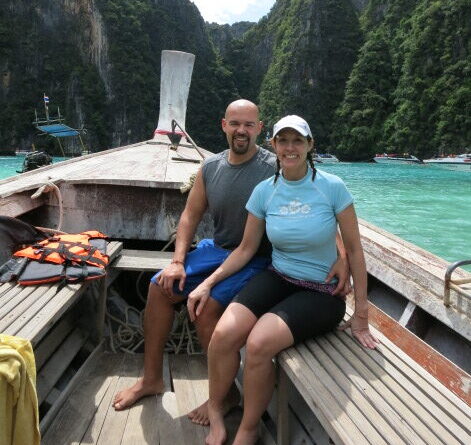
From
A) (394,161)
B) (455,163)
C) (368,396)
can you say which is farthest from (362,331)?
(394,161)

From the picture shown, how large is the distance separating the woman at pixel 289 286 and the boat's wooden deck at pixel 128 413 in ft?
0.72

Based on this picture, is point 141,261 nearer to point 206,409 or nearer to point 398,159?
point 206,409

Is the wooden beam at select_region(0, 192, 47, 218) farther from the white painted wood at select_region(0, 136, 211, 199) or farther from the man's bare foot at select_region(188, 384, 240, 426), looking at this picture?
the man's bare foot at select_region(188, 384, 240, 426)

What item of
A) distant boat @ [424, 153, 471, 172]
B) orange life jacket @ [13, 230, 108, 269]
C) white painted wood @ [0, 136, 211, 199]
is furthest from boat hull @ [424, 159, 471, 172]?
orange life jacket @ [13, 230, 108, 269]

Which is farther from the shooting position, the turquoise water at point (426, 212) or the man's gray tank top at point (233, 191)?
the turquoise water at point (426, 212)

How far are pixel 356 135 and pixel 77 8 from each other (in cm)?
3300

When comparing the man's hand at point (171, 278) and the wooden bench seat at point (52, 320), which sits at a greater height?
the man's hand at point (171, 278)

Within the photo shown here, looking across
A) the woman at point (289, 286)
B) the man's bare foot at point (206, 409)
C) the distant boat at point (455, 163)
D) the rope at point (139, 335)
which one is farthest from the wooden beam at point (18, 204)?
the distant boat at point (455, 163)

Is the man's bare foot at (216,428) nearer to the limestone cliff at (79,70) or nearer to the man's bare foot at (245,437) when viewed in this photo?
the man's bare foot at (245,437)

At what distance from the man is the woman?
0.21 m

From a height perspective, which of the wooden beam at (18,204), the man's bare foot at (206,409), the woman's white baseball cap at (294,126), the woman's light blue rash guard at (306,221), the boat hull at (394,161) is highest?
the woman's white baseball cap at (294,126)

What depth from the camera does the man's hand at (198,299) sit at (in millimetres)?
1876

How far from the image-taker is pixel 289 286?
179 cm

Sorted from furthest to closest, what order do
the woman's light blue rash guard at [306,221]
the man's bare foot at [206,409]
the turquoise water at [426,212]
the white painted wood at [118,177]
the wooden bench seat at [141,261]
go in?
the turquoise water at [426,212]
the white painted wood at [118,177]
the wooden bench seat at [141,261]
the man's bare foot at [206,409]
the woman's light blue rash guard at [306,221]
